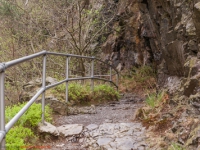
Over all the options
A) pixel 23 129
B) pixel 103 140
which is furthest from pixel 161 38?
pixel 23 129

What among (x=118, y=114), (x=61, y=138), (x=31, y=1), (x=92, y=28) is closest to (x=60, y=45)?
(x=92, y=28)

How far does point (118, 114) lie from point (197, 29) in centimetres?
242

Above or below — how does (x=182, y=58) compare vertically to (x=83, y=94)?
above

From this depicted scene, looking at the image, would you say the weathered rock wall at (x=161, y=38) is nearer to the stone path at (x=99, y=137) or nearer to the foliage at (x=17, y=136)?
the stone path at (x=99, y=137)

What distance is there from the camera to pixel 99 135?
155 inches

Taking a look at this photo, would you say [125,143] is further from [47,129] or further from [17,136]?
[17,136]

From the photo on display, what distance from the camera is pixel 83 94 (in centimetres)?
677

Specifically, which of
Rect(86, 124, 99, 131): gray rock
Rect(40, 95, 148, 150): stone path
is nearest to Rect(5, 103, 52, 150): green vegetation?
Rect(40, 95, 148, 150): stone path

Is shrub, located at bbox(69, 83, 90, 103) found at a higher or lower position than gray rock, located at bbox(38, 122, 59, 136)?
higher

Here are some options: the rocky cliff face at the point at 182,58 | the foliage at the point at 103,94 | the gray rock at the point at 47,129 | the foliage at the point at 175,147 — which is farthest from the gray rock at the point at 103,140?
the foliage at the point at 103,94

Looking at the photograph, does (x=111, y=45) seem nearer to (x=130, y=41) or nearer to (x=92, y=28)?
(x=130, y=41)

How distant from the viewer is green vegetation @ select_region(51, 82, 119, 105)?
611 cm

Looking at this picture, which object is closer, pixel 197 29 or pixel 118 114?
pixel 197 29

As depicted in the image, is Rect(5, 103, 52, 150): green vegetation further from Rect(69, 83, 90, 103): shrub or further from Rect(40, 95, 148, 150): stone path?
Rect(69, 83, 90, 103): shrub
